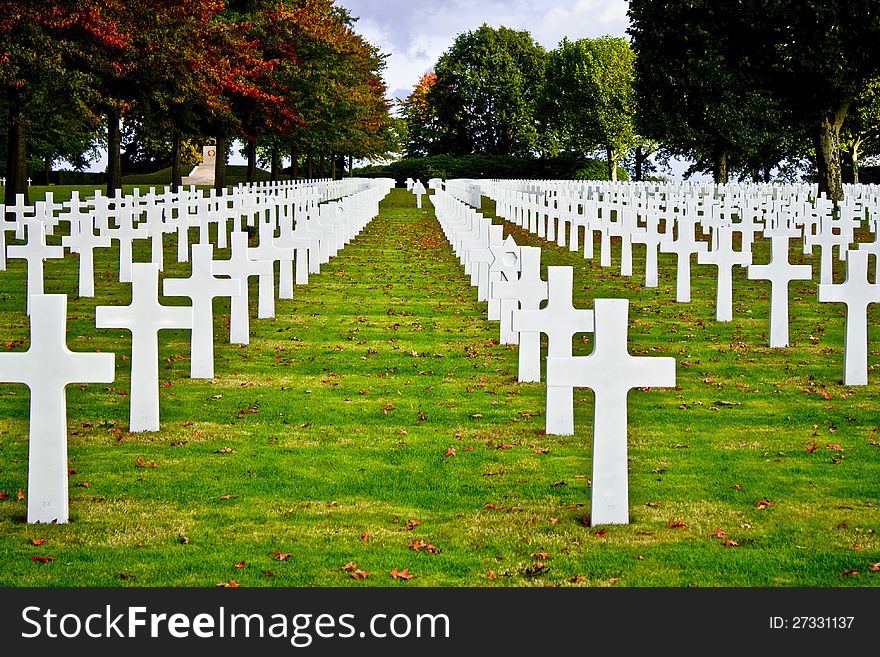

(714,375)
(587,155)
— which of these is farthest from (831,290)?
(587,155)

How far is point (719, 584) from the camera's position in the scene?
611 centimetres

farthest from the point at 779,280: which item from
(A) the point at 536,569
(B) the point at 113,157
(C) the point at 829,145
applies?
(C) the point at 829,145

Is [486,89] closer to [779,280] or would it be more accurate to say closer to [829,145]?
[829,145]

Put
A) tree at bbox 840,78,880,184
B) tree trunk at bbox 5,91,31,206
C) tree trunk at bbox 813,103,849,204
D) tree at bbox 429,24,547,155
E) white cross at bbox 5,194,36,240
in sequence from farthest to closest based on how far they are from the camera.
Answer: tree at bbox 429,24,547,155
tree at bbox 840,78,880,184
tree trunk at bbox 813,103,849,204
tree trunk at bbox 5,91,31,206
white cross at bbox 5,194,36,240

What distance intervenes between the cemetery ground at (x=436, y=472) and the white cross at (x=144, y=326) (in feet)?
0.67

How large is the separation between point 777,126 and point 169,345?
135ft

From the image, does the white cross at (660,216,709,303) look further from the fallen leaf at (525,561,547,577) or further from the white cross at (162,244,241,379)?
the fallen leaf at (525,561,547,577)

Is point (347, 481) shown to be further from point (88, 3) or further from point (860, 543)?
point (88, 3)

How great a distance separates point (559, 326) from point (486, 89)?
111m

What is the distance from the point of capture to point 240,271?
47.5 ft

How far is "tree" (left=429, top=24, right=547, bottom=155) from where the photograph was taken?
388 ft

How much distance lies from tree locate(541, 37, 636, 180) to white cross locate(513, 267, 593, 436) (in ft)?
287

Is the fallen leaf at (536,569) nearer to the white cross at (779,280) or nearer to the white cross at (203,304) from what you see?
the white cross at (203,304)

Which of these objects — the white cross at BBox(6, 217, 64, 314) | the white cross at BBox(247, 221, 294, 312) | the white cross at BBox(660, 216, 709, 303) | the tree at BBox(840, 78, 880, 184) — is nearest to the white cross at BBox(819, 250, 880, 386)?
the white cross at BBox(660, 216, 709, 303)
